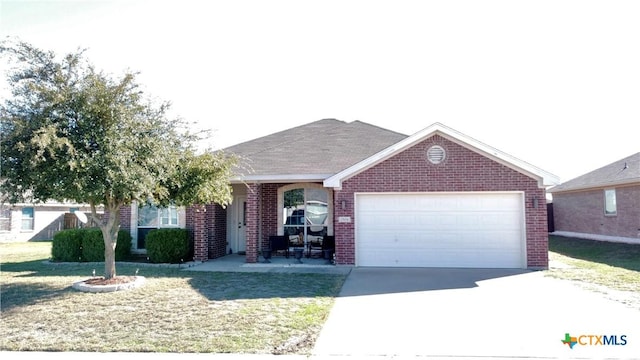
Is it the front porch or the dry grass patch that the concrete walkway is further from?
the dry grass patch

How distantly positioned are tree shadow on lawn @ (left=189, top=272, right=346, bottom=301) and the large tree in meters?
2.52

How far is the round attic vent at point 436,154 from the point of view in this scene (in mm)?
11891

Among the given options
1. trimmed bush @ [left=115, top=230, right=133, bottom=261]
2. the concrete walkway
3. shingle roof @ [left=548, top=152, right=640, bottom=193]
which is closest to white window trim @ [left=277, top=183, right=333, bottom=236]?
the concrete walkway

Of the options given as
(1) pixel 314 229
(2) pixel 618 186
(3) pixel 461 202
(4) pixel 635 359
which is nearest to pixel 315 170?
(1) pixel 314 229

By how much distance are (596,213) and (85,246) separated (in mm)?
22089

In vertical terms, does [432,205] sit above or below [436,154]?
below

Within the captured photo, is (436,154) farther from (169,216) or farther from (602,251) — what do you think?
(602,251)

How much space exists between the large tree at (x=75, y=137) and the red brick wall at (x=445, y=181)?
5.21 metres

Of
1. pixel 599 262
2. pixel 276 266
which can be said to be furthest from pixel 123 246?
pixel 599 262

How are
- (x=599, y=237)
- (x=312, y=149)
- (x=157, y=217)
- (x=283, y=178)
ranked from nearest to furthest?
(x=283, y=178) → (x=157, y=217) → (x=312, y=149) → (x=599, y=237)

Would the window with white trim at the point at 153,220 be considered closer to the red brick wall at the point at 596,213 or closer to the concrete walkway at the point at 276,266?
the concrete walkway at the point at 276,266

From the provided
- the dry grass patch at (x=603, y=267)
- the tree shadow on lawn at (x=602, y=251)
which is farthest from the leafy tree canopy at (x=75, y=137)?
the tree shadow on lawn at (x=602, y=251)

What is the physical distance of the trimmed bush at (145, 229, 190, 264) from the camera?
43.2 feet

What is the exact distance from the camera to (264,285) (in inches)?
377
